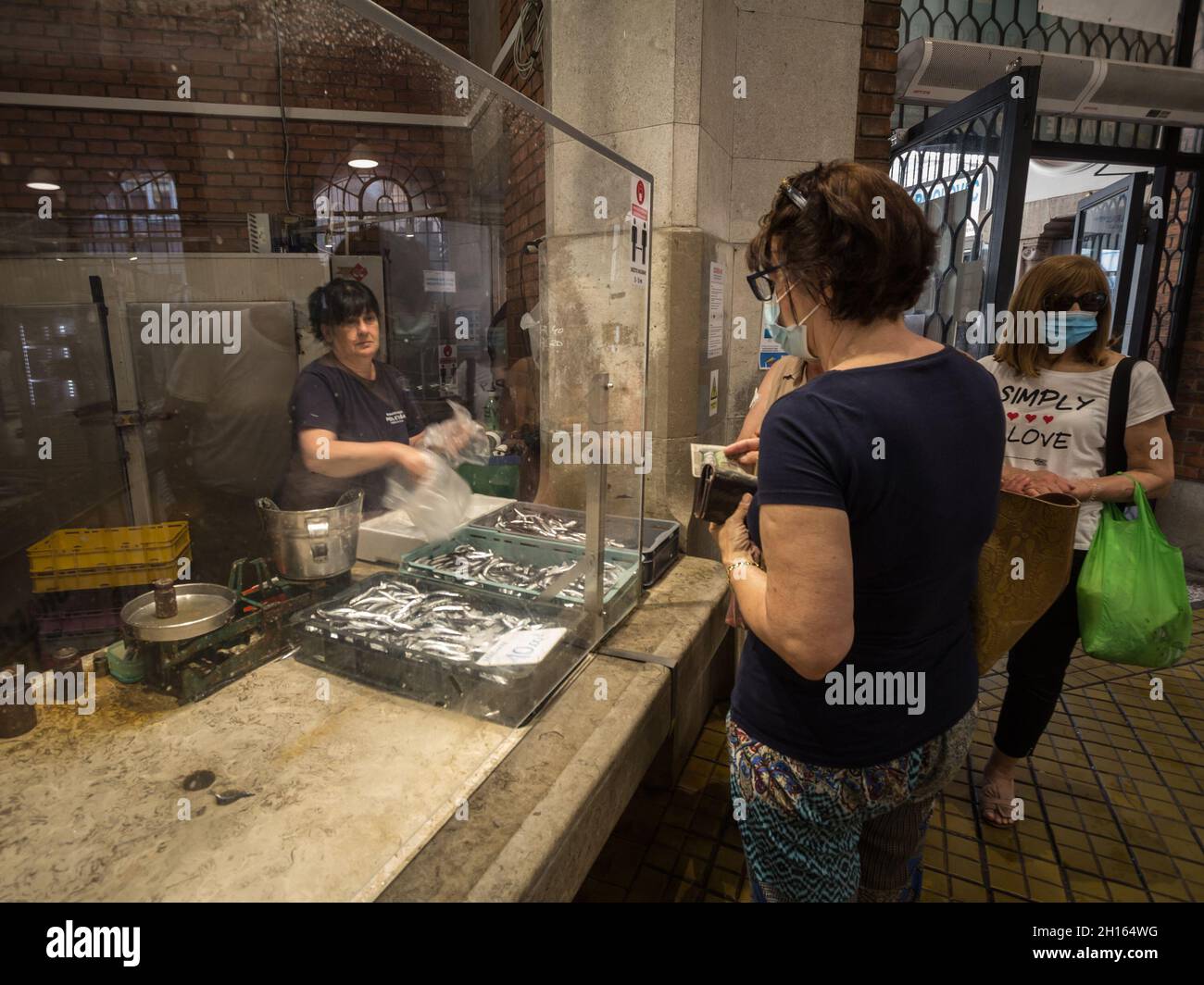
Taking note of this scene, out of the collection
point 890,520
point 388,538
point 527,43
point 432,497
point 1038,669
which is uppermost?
point 527,43

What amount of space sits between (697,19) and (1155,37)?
16.9 feet

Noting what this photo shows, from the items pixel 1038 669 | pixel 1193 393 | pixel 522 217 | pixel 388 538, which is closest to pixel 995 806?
pixel 1038 669

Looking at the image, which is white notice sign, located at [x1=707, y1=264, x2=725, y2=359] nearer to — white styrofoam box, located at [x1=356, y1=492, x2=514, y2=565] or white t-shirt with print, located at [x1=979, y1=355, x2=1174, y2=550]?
white t-shirt with print, located at [x1=979, y1=355, x2=1174, y2=550]

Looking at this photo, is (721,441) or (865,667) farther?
(721,441)

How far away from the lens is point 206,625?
5.66ft

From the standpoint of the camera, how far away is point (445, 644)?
1830 millimetres

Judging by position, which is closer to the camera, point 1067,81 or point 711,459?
point 711,459

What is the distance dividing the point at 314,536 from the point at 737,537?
1.13 meters

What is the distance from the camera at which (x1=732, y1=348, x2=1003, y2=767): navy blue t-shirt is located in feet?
3.53

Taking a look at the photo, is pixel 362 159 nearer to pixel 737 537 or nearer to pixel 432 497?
pixel 432 497

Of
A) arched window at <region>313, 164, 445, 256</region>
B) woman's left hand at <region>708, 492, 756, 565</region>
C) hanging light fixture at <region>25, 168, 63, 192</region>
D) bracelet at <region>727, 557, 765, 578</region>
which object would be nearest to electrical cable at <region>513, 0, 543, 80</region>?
arched window at <region>313, 164, 445, 256</region>

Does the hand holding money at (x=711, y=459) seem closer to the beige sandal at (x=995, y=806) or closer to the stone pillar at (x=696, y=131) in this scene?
the stone pillar at (x=696, y=131)

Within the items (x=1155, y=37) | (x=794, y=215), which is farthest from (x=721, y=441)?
(x=1155, y=37)
